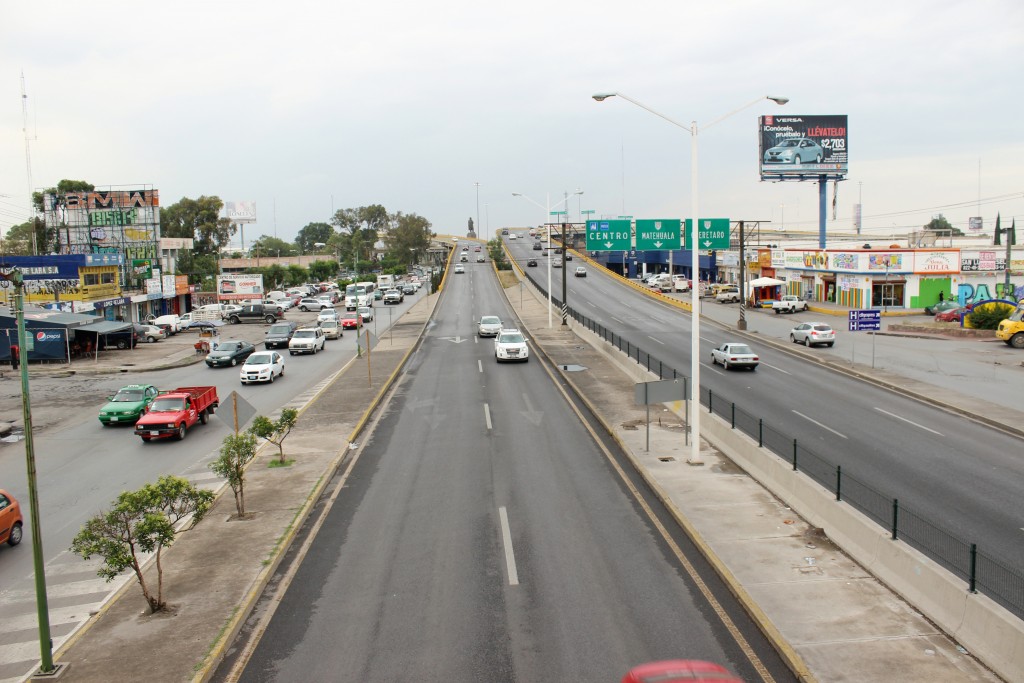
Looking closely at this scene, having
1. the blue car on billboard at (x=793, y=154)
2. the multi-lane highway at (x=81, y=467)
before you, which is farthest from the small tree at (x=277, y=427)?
the blue car on billboard at (x=793, y=154)

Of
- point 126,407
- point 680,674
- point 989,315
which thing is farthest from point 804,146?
point 680,674

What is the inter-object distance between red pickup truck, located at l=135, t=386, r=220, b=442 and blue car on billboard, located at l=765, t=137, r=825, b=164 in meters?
65.3

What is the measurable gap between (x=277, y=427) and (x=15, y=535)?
5.97 metres

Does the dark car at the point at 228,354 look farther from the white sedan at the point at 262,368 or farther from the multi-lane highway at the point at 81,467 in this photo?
the white sedan at the point at 262,368

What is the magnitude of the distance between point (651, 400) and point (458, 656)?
11814 millimetres

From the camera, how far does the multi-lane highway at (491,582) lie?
10750mm

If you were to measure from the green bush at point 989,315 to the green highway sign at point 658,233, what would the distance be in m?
19.2

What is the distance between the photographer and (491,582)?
13.5 m

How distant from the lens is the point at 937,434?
24203 millimetres

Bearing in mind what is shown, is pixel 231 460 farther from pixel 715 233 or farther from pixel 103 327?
pixel 715 233

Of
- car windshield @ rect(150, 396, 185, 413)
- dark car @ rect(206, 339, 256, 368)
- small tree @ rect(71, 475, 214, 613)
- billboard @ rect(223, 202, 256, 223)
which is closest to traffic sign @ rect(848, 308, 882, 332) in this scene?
car windshield @ rect(150, 396, 185, 413)

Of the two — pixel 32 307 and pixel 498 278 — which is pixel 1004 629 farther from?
pixel 498 278

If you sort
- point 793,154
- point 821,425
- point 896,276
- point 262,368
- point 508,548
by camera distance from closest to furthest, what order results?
point 508,548 → point 821,425 → point 262,368 → point 896,276 → point 793,154

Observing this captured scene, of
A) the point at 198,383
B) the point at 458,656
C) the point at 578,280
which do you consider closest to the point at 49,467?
the point at 198,383
